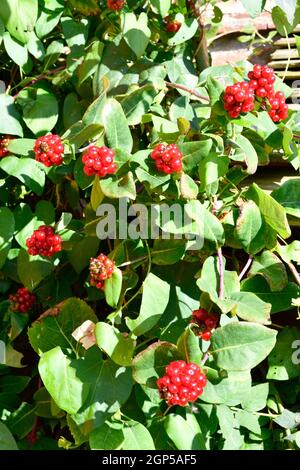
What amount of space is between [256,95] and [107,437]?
73cm

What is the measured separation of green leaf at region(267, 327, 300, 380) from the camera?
59.7 inches

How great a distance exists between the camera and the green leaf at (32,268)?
1.49 metres

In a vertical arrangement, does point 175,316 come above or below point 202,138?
below

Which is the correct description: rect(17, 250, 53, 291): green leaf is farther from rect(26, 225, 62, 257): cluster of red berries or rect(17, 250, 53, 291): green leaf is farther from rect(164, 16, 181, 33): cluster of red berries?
rect(164, 16, 181, 33): cluster of red berries

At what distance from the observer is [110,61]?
158cm

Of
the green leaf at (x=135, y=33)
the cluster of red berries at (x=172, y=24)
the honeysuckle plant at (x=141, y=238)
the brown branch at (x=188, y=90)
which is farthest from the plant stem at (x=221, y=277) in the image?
the cluster of red berries at (x=172, y=24)

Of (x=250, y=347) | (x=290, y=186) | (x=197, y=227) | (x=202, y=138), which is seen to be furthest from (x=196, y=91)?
(x=250, y=347)

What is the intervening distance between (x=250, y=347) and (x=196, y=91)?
674 millimetres

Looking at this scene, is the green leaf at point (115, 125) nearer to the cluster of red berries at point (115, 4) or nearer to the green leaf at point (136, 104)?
the green leaf at point (136, 104)

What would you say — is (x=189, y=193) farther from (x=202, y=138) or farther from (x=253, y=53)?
(x=253, y=53)

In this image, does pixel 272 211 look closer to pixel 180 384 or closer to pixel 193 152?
pixel 193 152

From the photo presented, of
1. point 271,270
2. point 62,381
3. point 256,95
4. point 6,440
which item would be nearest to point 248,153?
point 256,95

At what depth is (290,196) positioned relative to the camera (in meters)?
1.44

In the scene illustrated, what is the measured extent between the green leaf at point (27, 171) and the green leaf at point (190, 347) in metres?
0.51
